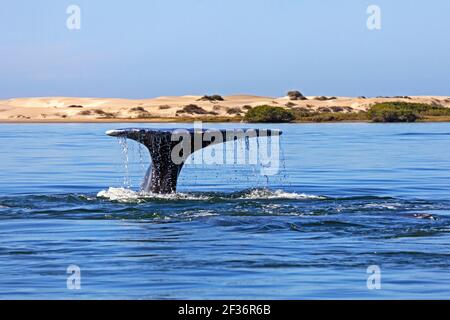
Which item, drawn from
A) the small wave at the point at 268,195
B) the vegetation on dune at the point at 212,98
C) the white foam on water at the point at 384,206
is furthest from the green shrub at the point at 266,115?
the white foam on water at the point at 384,206

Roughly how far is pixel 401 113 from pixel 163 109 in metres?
20.9

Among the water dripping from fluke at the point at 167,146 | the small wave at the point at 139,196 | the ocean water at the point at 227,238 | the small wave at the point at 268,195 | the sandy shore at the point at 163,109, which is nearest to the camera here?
the ocean water at the point at 227,238

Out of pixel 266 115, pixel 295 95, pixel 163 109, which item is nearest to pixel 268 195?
pixel 266 115

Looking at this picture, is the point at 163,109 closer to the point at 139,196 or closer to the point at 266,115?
the point at 266,115

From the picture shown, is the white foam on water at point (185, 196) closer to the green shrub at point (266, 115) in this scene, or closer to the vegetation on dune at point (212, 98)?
the green shrub at point (266, 115)

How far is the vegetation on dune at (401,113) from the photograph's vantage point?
73.9 meters

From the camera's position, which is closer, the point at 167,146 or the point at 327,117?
the point at 167,146

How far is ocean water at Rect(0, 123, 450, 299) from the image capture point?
11.6 m

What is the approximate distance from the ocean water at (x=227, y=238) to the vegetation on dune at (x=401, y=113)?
153 feet

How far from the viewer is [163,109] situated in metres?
86.2

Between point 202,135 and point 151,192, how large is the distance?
1.82 meters

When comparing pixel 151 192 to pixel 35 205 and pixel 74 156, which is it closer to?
pixel 35 205
